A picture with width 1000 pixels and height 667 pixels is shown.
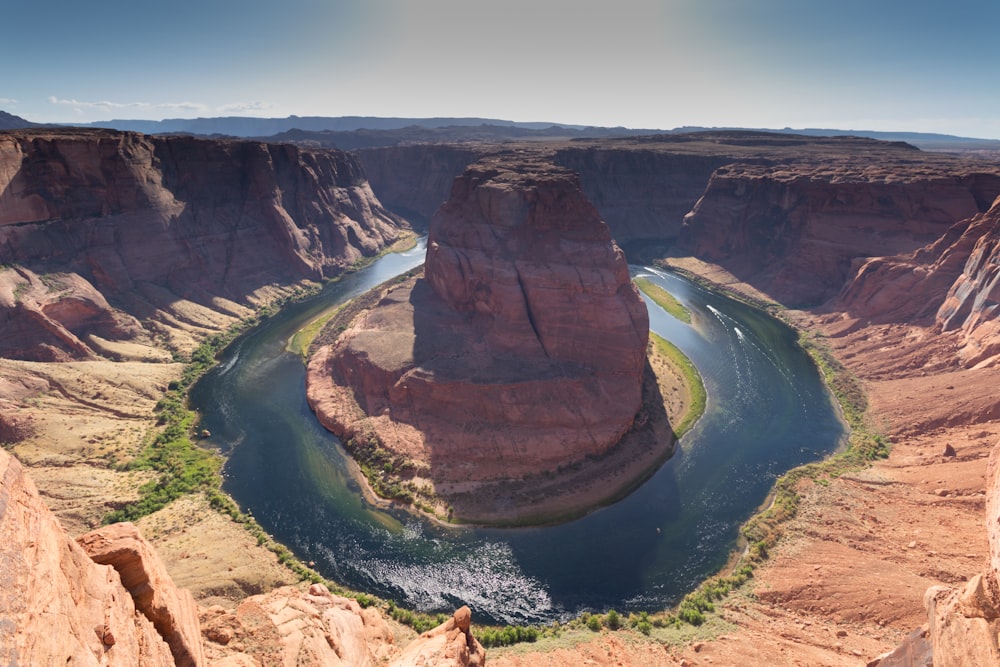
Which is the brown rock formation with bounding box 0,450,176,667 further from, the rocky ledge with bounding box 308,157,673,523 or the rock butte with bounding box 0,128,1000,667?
the rocky ledge with bounding box 308,157,673,523

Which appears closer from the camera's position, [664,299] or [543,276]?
[543,276]

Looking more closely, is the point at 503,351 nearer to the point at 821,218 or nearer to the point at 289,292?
the point at 289,292

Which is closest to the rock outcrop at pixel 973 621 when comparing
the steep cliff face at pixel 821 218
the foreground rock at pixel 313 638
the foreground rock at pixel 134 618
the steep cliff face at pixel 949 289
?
the foreground rock at pixel 313 638

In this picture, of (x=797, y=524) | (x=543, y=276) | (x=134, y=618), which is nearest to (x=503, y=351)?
(x=543, y=276)

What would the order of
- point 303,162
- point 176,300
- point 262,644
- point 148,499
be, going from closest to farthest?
point 262,644, point 148,499, point 176,300, point 303,162

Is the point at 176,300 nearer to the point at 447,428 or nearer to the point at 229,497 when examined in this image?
the point at 229,497

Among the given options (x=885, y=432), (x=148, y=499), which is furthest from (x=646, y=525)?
(x=148, y=499)
